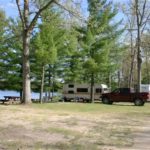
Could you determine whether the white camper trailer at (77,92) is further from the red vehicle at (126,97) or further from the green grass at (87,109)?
the green grass at (87,109)

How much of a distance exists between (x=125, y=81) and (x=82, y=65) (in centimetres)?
3934

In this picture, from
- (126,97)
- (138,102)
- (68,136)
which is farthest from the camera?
(126,97)

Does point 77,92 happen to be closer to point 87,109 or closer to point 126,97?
point 126,97

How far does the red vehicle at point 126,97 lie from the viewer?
4441cm

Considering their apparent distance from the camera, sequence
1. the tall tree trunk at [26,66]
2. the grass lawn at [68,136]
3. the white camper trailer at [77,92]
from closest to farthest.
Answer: the grass lawn at [68,136], the tall tree trunk at [26,66], the white camper trailer at [77,92]

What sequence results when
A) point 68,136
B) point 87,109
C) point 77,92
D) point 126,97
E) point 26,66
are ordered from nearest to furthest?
point 68,136 < point 87,109 < point 26,66 < point 126,97 < point 77,92

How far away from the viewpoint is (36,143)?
12.9 meters

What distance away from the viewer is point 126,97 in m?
45.9

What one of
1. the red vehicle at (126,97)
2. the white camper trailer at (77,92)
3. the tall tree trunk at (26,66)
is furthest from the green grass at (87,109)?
the white camper trailer at (77,92)

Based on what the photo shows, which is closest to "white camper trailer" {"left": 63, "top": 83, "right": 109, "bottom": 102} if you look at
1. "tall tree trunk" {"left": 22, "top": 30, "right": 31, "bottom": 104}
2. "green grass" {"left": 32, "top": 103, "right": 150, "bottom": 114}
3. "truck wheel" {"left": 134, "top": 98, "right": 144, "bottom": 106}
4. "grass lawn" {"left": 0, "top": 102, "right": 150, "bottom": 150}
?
"truck wheel" {"left": 134, "top": 98, "right": 144, "bottom": 106}

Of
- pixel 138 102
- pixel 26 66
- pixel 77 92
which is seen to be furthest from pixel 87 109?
pixel 77 92

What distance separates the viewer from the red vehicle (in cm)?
4441

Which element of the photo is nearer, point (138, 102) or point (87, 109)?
point (87, 109)

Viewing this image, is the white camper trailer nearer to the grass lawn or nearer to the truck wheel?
the truck wheel
